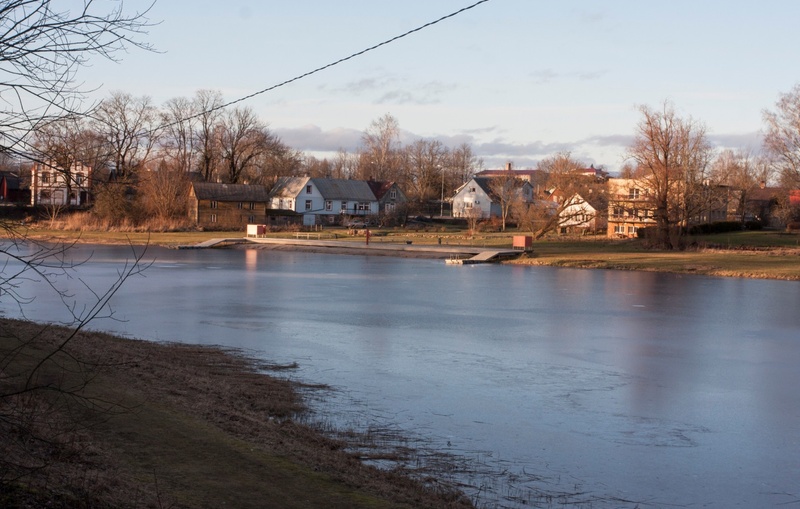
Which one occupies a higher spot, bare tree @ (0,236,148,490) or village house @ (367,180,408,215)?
village house @ (367,180,408,215)

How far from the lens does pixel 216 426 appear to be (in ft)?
30.1

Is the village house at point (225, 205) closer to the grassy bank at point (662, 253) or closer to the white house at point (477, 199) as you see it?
the grassy bank at point (662, 253)

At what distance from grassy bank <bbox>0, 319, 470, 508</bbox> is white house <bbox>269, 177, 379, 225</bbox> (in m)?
85.4

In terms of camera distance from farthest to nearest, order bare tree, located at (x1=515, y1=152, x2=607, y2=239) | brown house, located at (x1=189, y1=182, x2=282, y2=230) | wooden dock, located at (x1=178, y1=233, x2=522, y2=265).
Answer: brown house, located at (x1=189, y1=182, x2=282, y2=230), bare tree, located at (x1=515, y1=152, x2=607, y2=239), wooden dock, located at (x1=178, y1=233, x2=522, y2=265)

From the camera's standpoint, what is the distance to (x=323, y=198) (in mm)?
100875

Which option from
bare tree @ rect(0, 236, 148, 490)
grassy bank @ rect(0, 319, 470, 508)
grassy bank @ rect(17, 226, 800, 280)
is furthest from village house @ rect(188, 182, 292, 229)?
bare tree @ rect(0, 236, 148, 490)

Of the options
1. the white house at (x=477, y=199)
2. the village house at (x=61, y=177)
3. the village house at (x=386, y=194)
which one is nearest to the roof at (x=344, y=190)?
the village house at (x=386, y=194)

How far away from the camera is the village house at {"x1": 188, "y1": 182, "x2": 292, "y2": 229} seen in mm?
82875

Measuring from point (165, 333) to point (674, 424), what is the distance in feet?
37.6

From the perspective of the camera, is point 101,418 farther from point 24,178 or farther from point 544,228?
point 544,228

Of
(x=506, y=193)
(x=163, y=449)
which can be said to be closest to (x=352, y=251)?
(x=506, y=193)

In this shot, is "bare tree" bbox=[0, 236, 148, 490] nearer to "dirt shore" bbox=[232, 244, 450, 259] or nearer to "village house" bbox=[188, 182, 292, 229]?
"dirt shore" bbox=[232, 244, 450, 259]

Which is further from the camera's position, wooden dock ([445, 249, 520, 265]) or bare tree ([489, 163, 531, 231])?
bare tree ([489, 163, 531, 231])

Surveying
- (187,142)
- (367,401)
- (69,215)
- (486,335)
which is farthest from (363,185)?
(367,401)
